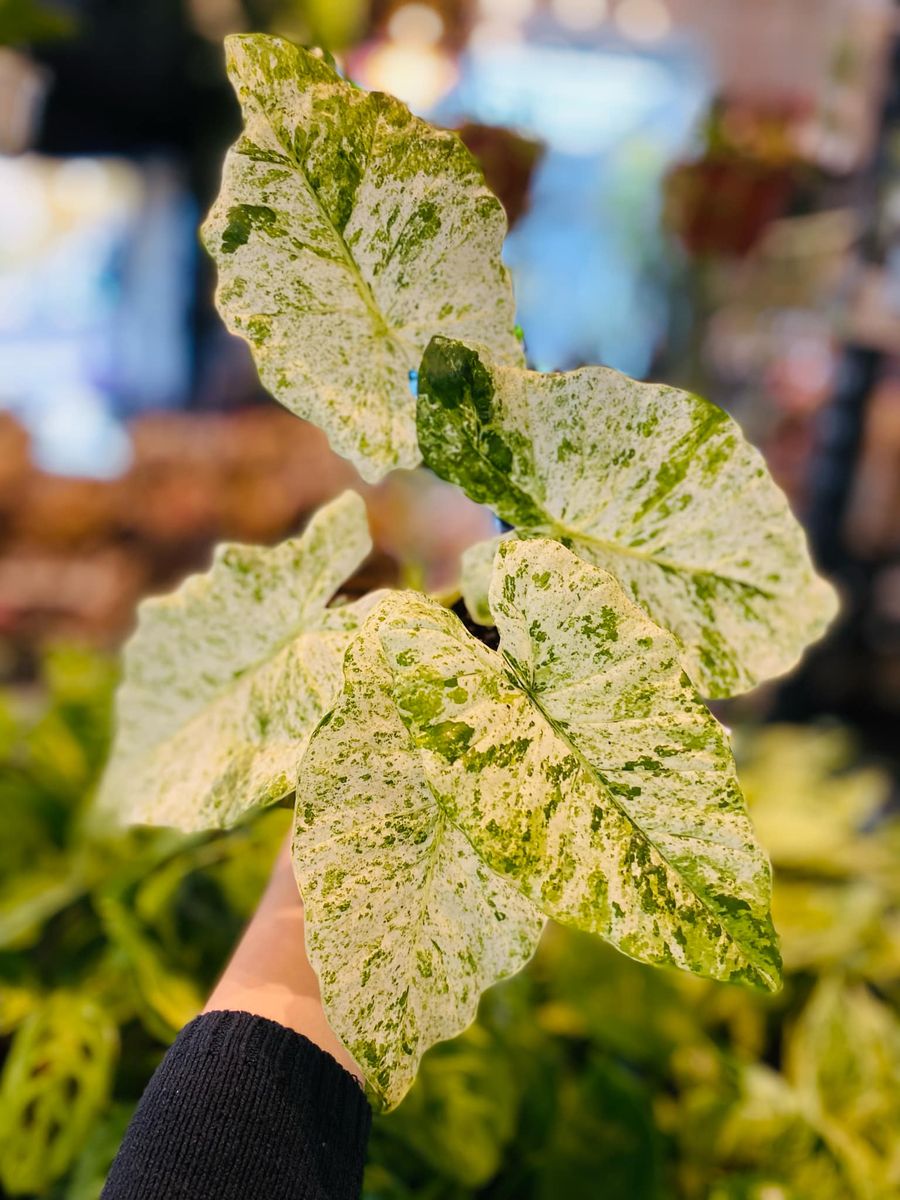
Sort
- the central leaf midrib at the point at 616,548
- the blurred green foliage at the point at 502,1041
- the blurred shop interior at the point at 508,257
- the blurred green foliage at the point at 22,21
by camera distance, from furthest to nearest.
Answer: the blurred shop interior at the point at 508,257, the blurred green foliage at the point at 22,21, the blurred green foliage at the point at 502,1041, the central leaf midrib at the point at 616,548

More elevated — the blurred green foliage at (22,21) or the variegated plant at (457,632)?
the blurred green foliage at (22,21)

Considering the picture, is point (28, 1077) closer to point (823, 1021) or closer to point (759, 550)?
point (759, 550)

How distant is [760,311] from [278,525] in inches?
54.8

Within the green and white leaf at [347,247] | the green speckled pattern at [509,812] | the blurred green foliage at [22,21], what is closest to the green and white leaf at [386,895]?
the green speckled pattern at [509,812]

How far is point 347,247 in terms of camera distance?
0.38 m

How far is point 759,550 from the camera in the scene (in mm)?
392

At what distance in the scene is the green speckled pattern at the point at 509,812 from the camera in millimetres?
292

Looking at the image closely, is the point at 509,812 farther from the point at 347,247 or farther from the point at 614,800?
the point at 347,247

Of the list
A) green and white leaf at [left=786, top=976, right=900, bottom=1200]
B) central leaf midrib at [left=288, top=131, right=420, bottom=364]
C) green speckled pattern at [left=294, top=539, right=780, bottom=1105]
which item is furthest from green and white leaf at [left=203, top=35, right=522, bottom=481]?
green and white leaf at [left=786, top=976, right=900, bottom=1200]

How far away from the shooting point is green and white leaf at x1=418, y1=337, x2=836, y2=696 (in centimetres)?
36

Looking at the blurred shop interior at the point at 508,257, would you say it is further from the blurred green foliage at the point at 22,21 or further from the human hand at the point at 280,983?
the human hand at the point at 280,983

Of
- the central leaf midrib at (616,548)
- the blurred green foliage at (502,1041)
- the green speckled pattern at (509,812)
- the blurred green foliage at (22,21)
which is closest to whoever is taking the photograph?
the green speckled pattern at (509,812)

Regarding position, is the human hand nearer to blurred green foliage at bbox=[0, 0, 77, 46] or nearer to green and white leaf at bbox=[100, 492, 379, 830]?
green and white leaf at bbox=[100, 492, 379, 830]

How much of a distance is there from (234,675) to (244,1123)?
0.20m
